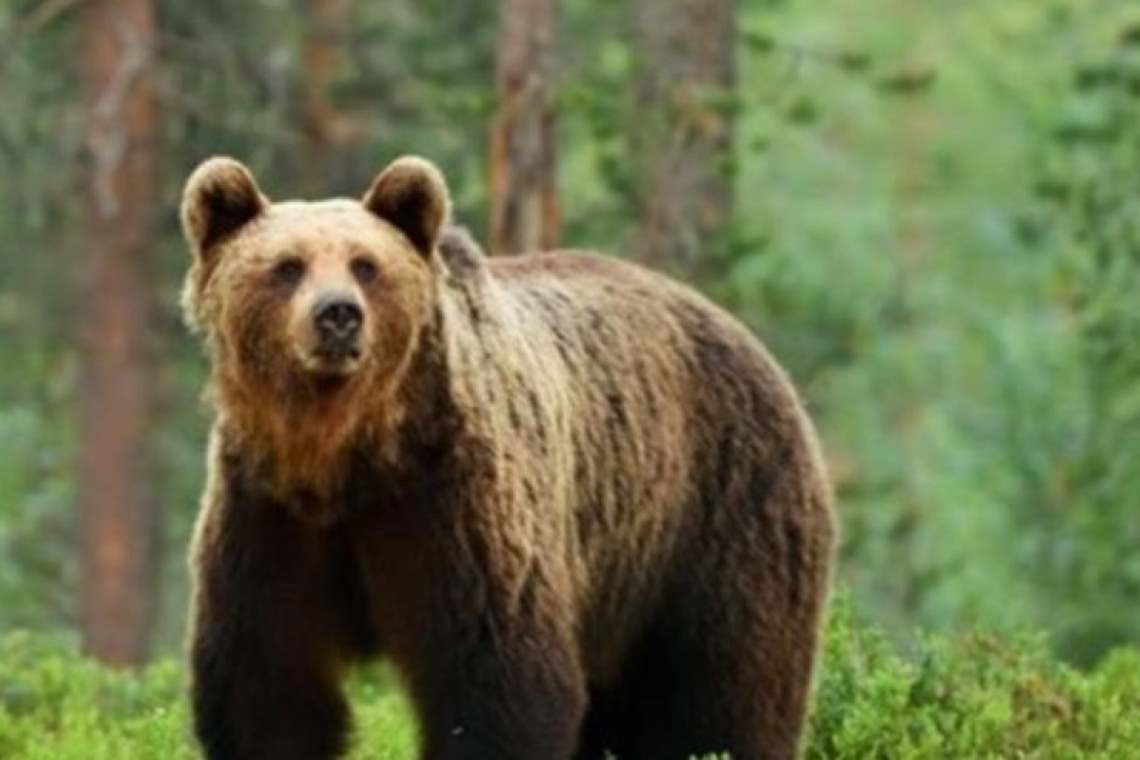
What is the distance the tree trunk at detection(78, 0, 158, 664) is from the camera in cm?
2069

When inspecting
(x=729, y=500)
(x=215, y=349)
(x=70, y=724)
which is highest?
(x=215, y=349)

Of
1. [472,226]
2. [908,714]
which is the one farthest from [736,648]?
[472,226]

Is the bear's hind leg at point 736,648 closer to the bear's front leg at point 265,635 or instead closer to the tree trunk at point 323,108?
the bear's front leg at point 265,635

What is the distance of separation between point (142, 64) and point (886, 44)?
29.5 meters

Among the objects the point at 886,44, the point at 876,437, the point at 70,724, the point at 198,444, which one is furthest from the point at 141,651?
the point at 886,44

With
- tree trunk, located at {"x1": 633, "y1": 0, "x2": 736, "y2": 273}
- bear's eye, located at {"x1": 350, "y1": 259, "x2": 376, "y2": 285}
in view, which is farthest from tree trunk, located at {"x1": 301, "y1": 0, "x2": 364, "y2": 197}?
bear's eye, located at {"x1": 350, "y1": 259, "x2": 376, "y2": 285}

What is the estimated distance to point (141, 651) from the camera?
71.2 ft

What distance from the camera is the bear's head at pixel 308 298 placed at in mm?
7625

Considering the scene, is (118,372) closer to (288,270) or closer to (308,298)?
(288,270)

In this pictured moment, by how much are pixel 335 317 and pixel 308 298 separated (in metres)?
0.09

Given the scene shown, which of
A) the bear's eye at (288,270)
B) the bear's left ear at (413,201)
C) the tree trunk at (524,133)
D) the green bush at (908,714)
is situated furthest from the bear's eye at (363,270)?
the tree trunk at (524,133)

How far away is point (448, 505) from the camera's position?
8.04 metres

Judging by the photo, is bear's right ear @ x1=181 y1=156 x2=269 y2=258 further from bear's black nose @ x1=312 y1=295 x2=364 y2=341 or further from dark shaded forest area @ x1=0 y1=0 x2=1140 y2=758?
dark shaded forest area @ x1=0 y1=0 x2=1140 y2=758

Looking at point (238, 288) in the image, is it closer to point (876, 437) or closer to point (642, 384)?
point (642, 384)
